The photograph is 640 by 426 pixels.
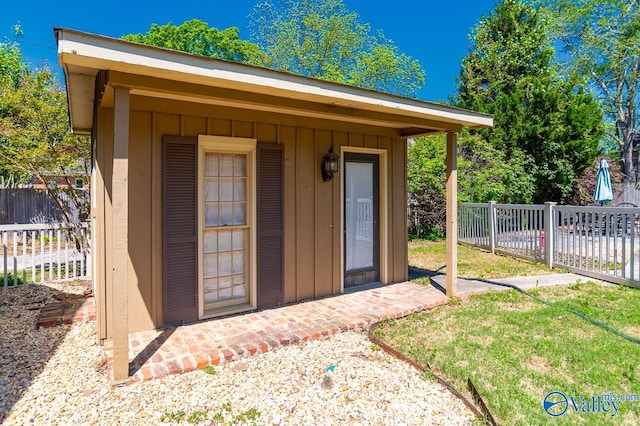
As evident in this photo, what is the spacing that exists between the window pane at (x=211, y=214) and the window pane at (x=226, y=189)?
130 millimetres

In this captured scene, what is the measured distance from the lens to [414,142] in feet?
37.9

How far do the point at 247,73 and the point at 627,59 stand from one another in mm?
19119

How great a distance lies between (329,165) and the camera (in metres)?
4.70

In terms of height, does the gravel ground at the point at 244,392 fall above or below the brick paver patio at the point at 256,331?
below

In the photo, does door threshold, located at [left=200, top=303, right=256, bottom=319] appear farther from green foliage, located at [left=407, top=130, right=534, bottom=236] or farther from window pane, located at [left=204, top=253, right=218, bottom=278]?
green foliage, located at [left=407, top=130, right=534, bottom=236]

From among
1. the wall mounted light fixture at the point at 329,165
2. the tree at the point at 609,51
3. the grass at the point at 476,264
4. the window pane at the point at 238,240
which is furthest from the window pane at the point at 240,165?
the tree at the point at 609,51

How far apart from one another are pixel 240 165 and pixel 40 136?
5.71 metres

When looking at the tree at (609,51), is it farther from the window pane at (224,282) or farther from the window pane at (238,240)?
the window pane at (224,282)

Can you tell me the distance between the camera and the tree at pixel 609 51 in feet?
49.7

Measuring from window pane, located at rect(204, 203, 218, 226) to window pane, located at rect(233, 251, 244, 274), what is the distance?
0.44 meters

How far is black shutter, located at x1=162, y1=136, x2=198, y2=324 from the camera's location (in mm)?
3719

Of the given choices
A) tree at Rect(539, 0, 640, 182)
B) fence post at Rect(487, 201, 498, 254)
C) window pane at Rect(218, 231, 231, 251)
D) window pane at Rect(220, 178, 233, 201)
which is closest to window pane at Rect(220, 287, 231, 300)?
window pane at Rect(218, 231, 231, 251)

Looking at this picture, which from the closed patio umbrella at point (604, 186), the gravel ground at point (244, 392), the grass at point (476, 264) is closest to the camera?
the gravel ground at point (244, 392)

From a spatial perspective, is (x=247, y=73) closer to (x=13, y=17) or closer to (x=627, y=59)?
(x=627, y=59)
